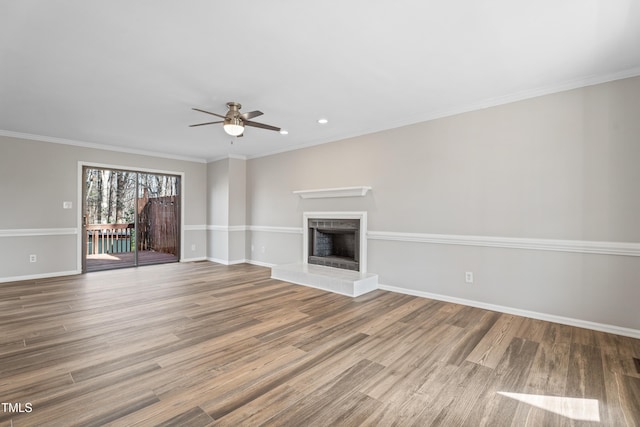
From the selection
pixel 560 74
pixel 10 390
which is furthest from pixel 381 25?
pixel 10 390

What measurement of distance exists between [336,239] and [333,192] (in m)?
0.93

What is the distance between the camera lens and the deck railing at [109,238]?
7.32 m

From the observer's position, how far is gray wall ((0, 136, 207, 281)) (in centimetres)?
481

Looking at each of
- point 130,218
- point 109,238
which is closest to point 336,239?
point 130,218

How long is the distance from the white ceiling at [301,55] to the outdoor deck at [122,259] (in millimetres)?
3184

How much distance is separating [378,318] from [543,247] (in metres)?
1.89

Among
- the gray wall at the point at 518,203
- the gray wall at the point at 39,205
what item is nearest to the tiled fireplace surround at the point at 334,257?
the gray wall at the point at 518,203

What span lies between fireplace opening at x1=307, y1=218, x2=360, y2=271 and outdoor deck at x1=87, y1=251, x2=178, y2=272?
3.53 m

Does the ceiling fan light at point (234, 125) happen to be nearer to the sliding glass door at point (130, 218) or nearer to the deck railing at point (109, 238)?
the sliding glass door at point (130, 218)

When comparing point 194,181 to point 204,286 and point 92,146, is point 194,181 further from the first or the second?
point 204,286

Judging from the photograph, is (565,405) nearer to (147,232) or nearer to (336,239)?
(336,239)

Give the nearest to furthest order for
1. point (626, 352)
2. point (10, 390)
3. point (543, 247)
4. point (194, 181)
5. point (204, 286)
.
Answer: point (10, 390)
point (626, 352)
point (543, 247)
point (204, 286)
point (194, 181)

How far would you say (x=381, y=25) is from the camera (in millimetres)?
2129

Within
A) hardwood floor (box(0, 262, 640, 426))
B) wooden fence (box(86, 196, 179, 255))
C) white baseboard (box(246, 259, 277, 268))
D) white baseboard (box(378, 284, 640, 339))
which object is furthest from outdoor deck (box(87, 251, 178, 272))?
white baseboard (box(378, 284, 640, 339))
